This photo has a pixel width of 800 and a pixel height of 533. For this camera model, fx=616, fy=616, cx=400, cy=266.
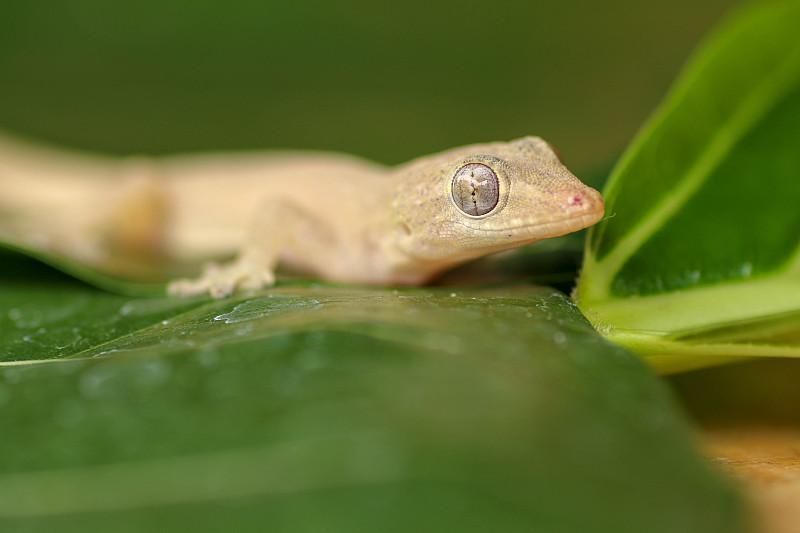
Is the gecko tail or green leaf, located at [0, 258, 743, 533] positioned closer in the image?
green leaf, located at [0, 258, 743, 533]

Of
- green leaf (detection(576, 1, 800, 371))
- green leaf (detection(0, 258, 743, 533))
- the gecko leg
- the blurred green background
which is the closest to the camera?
green leaf (detection(0, 258, 743, 533))

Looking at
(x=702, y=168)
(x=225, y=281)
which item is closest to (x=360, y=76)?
(x=225, y=281)

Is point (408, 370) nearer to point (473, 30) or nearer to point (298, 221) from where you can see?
point (298, 221)

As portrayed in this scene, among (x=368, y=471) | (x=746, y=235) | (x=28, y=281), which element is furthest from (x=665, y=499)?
(x=28, y=281)

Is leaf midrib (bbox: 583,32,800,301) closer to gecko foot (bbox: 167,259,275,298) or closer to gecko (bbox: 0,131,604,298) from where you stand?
gecko (bbox: 0,131,604,298)

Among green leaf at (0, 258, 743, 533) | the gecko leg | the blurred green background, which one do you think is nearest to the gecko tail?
the blurred green background

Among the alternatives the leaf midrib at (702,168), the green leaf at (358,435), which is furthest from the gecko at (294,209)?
the green leaf at (358,435)
